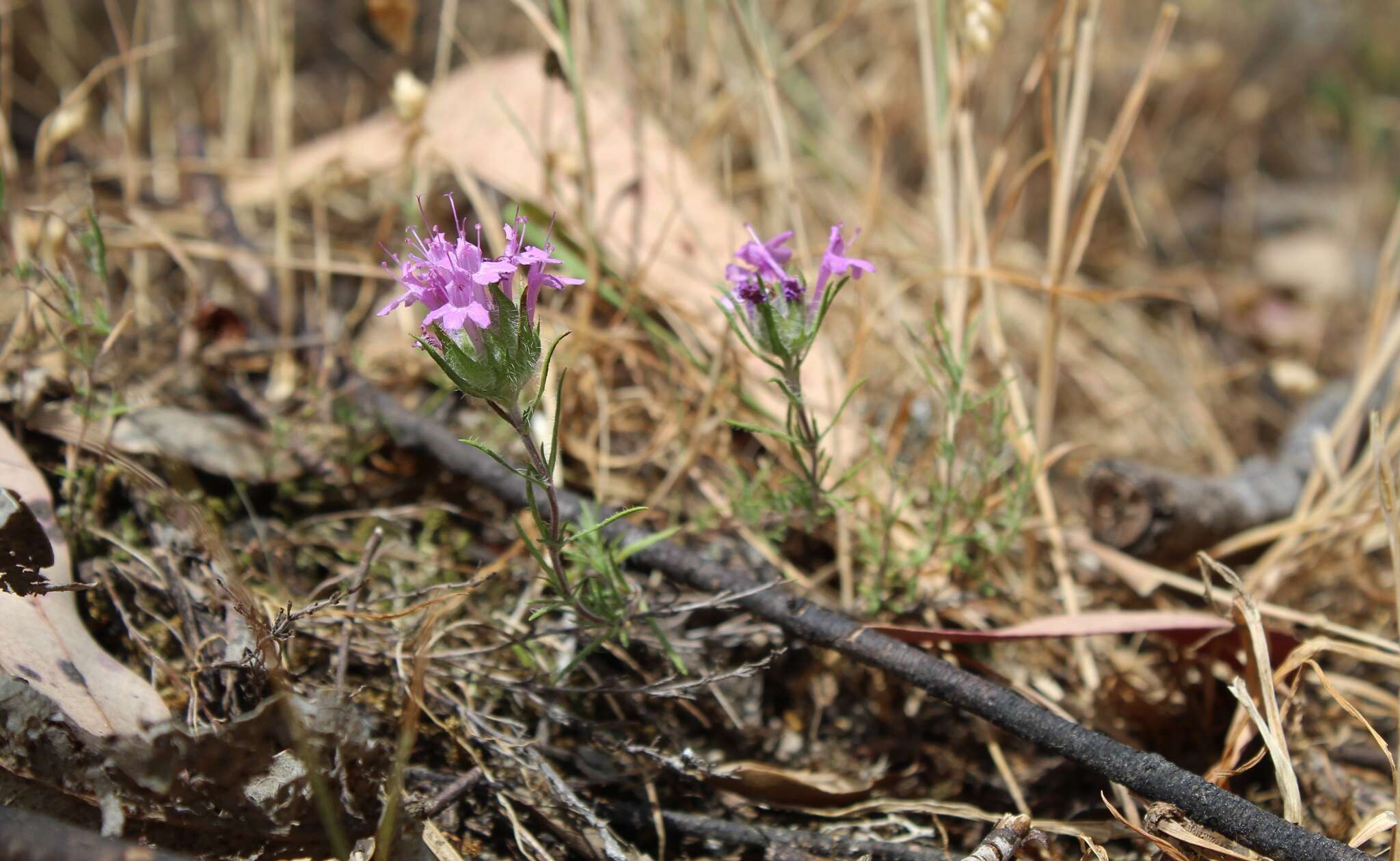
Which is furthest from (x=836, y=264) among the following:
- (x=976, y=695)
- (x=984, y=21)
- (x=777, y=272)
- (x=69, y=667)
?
(x=69, y=667)

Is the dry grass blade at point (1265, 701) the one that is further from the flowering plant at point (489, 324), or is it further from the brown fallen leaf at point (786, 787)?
the flowering plant at point (489, 324)

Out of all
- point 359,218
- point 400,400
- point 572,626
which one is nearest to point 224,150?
point 359,218

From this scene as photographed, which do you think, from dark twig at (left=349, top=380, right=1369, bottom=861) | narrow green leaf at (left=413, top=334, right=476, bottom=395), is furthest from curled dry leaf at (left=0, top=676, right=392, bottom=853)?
dark twig at (left=349, top=380, right=1369, bottom=861)

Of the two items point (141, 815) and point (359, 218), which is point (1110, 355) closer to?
point (359, 218)

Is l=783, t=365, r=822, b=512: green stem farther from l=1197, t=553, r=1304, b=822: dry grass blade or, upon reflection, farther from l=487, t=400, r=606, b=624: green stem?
l=1197, t=553, r=1304, b=822: dry grass blade

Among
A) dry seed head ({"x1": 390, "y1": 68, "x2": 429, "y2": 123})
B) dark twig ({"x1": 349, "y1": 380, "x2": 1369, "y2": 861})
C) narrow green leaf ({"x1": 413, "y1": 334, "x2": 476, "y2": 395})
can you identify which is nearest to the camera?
narrow green leaf ({"x1": 413, "y1": 334, "x2": 476, "y2": 395})

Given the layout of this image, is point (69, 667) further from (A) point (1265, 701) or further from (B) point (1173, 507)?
(B) point (1173, 507)
